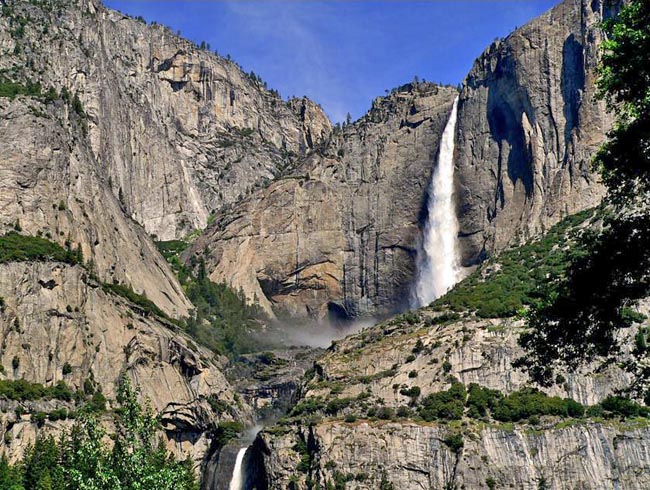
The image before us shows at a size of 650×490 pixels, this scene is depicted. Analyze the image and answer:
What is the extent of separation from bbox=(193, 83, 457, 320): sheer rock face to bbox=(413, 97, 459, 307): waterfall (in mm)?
2076

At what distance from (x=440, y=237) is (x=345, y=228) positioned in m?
18.2

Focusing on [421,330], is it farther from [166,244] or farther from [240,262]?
[166,244]

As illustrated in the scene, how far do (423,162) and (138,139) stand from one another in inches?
Result: 1974

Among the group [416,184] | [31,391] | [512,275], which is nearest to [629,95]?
[31,391]

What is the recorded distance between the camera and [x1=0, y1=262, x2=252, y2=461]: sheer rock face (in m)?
105

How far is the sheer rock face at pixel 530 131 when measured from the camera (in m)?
140

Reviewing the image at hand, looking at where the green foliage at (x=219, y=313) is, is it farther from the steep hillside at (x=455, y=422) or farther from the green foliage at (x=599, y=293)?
the green foliage at (x=599, y=293)

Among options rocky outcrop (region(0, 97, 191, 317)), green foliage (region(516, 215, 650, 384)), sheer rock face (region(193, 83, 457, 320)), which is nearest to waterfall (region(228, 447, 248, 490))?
rocky outcrop (region(0, 97, 191, 317))

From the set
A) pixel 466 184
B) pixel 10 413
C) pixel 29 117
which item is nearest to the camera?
pixel 10 413

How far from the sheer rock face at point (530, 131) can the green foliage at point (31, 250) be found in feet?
194

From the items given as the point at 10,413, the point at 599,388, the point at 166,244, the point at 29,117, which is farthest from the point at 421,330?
the point at 166,244

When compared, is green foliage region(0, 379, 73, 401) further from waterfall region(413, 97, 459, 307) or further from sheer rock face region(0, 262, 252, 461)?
waterfall region(413, 97, 459, 307)

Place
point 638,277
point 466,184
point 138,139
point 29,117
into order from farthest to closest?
1. point 138,139
2. point 466,184
3. point 29,117
4. point 638,277

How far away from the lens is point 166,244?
184 meters
